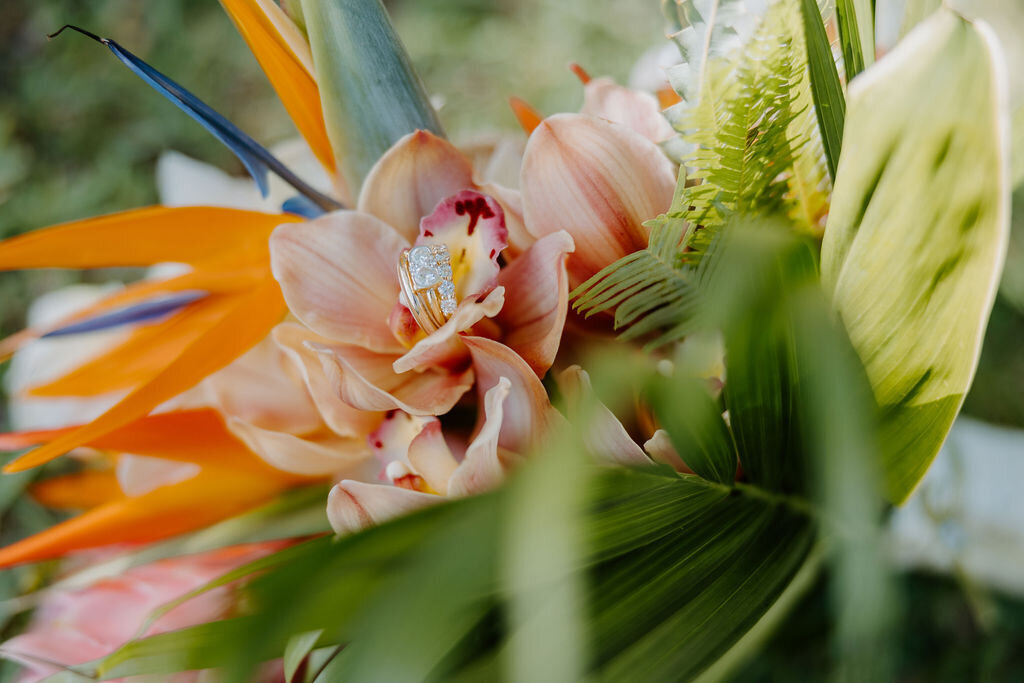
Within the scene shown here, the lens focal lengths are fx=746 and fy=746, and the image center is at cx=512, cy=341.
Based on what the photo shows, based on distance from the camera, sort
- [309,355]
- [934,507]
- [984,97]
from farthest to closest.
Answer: [934,507] → [309,355] → [984,97]

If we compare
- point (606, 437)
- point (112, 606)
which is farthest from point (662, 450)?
point (112, 606)

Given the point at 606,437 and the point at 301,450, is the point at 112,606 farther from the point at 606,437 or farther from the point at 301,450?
the point at 606,437

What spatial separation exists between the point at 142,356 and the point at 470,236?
14 centimetres

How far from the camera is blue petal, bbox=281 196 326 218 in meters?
0.29

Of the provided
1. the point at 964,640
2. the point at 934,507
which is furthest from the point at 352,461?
the point at 964,640

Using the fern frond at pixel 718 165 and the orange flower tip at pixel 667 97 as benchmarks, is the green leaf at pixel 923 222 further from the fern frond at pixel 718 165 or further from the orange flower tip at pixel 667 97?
the orange flower tip at pixel 667 97

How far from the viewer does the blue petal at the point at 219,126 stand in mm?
249

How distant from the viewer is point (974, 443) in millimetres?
522

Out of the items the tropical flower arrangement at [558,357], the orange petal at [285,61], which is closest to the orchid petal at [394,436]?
the tropical flower arrangement at [558,357]

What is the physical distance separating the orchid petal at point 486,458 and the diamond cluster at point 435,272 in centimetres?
3

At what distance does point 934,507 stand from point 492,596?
371mm

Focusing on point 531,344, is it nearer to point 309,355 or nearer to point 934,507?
point 309,355

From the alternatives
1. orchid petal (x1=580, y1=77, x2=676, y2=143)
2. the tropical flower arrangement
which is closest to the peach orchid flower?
the tropical flower arrangement

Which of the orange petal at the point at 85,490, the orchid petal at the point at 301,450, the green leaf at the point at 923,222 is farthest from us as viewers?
the orange petal at the point at 85,490
